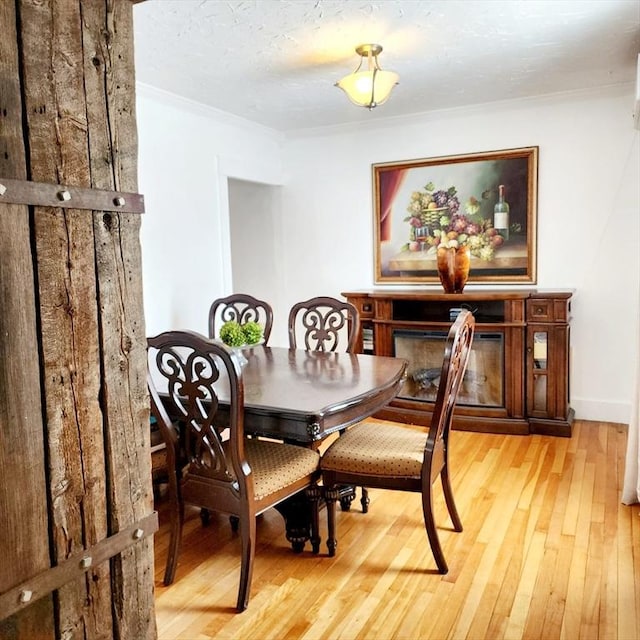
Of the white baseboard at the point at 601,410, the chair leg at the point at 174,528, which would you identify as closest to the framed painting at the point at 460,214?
the white baseboard at the point at 601,410

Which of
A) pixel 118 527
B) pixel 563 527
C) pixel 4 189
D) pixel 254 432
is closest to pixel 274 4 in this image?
pixel 254 432

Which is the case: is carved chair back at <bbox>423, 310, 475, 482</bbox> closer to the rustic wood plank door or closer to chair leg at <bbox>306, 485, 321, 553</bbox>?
chair leg at <bbox>306, 485, 321, 553</bbox>

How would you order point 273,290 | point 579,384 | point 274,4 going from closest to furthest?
1. point 274,4
2. point 579,384
3. point 273,290

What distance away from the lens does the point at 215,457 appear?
2.15 meters

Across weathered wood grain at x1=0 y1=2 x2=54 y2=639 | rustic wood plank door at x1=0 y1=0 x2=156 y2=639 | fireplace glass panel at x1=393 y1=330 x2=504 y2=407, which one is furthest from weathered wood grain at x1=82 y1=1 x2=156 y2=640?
fireplace glass panel at x1=393 y1=330 x2=504 y2=407

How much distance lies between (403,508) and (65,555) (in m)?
2.15

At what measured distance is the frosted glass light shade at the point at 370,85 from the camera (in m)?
2.88

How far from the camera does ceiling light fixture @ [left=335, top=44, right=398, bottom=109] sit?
9.46 ft

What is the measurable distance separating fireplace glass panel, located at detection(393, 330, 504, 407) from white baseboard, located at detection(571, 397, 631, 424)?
67 centimetres

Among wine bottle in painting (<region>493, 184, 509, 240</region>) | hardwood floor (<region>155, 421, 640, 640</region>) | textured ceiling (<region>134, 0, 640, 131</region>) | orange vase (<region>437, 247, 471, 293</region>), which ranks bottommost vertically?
hardwood floor (<region>155, 421, 640, 640</region>)

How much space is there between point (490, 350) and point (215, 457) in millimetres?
2537

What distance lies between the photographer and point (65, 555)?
3.29 feet

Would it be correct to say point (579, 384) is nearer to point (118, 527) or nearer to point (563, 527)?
point (563, 527)

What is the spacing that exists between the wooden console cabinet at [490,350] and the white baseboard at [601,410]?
0.17 metres
